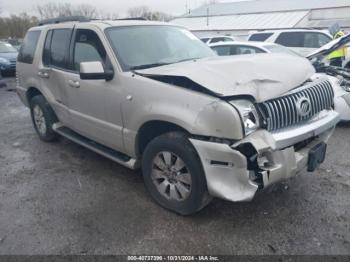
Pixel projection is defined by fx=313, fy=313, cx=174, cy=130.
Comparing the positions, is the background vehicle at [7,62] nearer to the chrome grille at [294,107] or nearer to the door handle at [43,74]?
the door handle at [43,74]

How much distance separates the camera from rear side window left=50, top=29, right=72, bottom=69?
165 inches

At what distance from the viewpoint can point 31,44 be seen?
513 cm

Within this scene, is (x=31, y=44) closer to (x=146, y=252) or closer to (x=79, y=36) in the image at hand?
(x=79, y=36)

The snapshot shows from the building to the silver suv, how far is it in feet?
85.9

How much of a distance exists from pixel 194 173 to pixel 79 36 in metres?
2.41

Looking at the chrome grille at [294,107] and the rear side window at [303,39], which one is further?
the rear side window at [303,39]

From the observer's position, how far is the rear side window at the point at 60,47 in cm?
418

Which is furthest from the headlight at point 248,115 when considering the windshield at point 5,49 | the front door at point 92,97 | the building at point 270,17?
the building at point 270,17

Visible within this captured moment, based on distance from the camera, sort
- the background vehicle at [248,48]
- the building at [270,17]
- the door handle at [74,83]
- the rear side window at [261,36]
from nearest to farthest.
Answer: the door handle at [74,83]
the background vehicle at [248,48]
the rear side window at [261,36]
the building at [270,17]

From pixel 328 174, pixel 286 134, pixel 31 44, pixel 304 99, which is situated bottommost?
pixel 328 174

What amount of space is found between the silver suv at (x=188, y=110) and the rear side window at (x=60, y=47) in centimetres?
2

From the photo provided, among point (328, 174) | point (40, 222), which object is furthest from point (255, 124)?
point (40, 222)

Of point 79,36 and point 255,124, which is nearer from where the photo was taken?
point 255,124

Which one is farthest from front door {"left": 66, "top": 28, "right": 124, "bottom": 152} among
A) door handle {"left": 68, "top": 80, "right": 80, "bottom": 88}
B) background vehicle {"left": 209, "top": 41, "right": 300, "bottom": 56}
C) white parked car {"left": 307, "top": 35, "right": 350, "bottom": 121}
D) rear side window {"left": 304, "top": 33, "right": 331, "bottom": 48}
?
rear side window {"left": 304, "top": 33, "right": 331, "bottom": 48}
